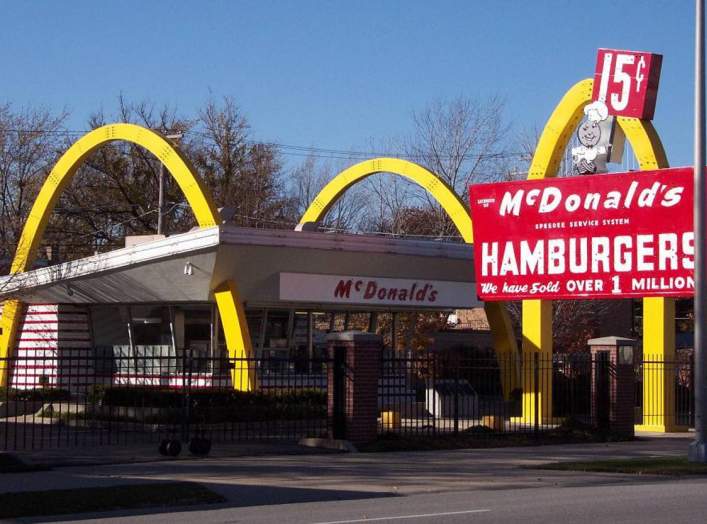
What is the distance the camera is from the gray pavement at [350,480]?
15.6 m

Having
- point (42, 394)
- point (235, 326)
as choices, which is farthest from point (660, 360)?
point (42, 394)

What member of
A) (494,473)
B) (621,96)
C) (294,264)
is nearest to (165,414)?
(294,264)

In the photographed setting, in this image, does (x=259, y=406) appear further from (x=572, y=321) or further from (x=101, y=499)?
(x=572, y=321)

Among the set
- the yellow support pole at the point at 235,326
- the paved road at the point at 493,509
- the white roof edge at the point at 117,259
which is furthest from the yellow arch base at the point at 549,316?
the paved road at the point at 493,509

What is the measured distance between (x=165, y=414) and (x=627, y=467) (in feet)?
41.6

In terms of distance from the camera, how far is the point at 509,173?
186 ft

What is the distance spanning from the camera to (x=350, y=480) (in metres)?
18.9

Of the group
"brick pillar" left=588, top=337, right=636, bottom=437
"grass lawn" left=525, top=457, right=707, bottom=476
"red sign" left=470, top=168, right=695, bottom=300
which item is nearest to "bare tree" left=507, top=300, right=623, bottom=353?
"red sign" left=470, top=168, right=695, bottom=300

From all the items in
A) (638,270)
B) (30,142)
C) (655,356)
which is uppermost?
(30,142)

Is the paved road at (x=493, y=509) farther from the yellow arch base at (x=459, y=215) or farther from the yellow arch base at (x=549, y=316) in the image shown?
the yellow arch base at (x=459, y=215)

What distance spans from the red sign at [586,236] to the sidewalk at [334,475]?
20.4 feet

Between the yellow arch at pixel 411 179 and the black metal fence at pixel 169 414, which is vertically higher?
the yellow arch at pixel 411 179

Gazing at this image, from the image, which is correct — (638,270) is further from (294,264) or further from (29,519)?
(29,519)

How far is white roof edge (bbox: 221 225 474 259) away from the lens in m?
33.0
